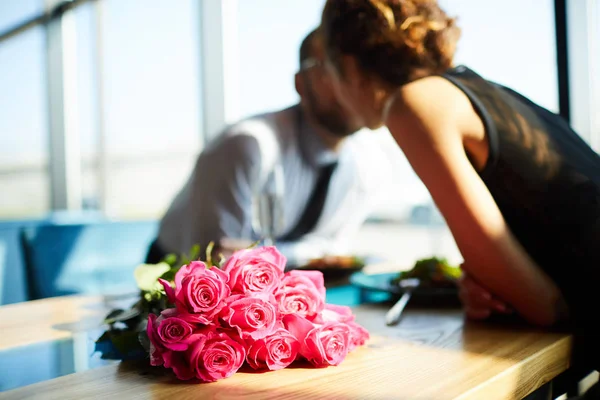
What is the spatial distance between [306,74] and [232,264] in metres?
1.65

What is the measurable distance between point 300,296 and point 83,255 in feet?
6.51

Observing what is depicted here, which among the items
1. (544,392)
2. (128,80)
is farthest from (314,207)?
(128,80)

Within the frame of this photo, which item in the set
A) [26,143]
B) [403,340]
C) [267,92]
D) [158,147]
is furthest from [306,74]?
[158,147]

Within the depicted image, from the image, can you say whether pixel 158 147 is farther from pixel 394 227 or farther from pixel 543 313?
pixel 543 313

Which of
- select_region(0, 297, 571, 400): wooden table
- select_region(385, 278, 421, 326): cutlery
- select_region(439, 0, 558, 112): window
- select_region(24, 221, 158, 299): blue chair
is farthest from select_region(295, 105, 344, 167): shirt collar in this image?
select_region(0, 297, 571, 400): wooden table

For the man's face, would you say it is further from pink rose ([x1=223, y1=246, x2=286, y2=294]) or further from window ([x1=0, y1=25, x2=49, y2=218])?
window ([x1=0, y1=25, x2=49, y2=218])

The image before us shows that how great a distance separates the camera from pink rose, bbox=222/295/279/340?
0.58m

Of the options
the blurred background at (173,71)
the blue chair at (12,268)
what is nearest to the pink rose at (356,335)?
the blurred background at (173,71)

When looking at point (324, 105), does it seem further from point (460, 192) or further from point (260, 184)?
point (460, 192)

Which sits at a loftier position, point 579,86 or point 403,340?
point 579,86

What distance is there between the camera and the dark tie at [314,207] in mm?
2119

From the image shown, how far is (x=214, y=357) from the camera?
566 mm

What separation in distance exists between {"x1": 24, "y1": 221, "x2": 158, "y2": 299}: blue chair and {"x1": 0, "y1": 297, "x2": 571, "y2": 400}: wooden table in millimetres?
1386

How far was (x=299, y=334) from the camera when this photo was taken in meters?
0.62
